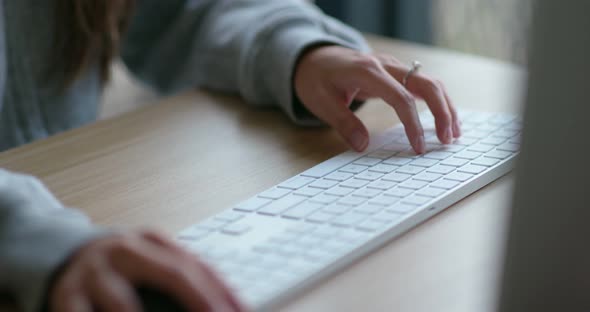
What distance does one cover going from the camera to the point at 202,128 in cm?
84

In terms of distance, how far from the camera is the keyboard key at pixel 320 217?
567 mm

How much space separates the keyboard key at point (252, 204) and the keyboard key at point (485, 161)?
216 mm

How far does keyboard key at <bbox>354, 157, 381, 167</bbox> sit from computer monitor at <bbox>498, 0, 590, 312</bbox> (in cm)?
28

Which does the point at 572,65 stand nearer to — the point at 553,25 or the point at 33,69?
the point at 553,25

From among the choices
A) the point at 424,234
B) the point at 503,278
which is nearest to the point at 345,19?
the point at 424,234

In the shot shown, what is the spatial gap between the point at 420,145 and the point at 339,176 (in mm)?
105

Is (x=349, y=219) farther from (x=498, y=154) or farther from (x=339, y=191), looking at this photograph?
(x=498, y=154)

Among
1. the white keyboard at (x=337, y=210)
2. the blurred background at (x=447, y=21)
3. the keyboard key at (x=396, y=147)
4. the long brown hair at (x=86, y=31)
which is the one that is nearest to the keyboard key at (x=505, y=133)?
the white keyboard at (x=337, y=210)

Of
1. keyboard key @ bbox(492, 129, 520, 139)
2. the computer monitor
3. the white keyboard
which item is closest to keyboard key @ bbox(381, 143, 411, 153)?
the white keyboard

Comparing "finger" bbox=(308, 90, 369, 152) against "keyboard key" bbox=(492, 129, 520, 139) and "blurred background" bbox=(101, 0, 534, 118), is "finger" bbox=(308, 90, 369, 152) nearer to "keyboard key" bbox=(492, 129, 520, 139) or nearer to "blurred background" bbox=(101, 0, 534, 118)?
"keyboard key" bbox=(492, 129, 520, 139)

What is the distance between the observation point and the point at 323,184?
645 millimetres

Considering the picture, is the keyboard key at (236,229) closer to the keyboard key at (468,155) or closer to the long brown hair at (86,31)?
the keyboard key at (468,155)

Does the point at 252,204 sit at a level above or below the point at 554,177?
below

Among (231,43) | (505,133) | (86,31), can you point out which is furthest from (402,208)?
(86,31)
